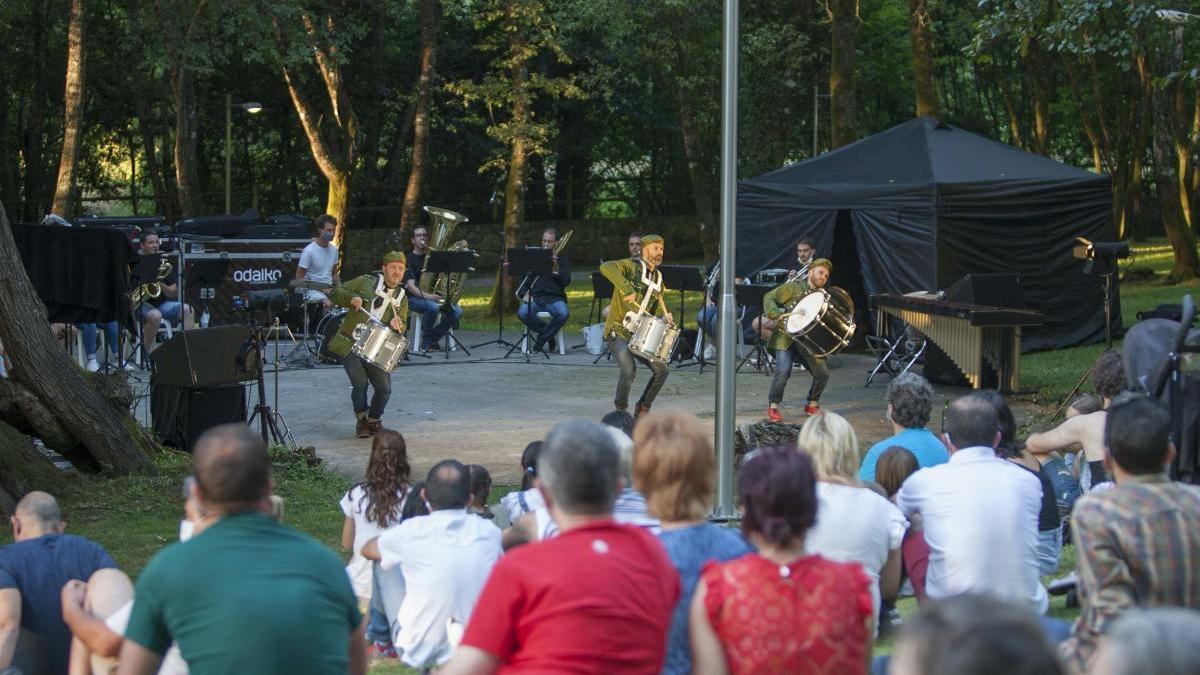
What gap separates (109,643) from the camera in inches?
A: 178

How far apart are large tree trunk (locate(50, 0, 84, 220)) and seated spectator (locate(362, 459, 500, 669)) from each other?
17091mm

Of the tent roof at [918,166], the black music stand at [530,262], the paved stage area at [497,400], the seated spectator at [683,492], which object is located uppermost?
the tent roof at [918,166]

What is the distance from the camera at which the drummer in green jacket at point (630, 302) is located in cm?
1338

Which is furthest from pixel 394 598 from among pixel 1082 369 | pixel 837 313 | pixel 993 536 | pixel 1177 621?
pixel 1082 369

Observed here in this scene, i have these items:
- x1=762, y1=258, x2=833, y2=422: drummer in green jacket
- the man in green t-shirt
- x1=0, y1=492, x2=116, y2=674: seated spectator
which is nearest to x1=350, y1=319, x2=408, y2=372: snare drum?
x1=762, y1=258, x2=833, y2=422: drummer in green jacket

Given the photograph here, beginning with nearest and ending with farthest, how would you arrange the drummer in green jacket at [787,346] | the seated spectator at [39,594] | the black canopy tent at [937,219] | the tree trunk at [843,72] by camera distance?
the seated spectator at [39,594]
the drummer in green jacket at [787,346]
the black canopy tent at [937,219]
the tree trunk at [843,72]

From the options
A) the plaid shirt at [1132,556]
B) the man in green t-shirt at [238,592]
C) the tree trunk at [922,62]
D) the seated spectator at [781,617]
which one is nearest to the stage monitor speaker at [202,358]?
the man in green t-shirt at [238,592]

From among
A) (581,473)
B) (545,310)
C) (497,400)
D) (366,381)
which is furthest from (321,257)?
(581,473)

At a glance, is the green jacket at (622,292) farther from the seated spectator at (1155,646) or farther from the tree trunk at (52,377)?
the seated spectator at (1155,646)

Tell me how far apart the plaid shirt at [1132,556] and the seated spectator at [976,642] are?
1.83m

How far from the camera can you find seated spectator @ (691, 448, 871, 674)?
3557 mm

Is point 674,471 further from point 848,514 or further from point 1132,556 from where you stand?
point 848,514

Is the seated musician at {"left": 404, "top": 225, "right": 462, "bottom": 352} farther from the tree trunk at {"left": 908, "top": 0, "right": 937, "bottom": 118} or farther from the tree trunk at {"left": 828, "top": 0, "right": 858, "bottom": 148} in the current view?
the tree trunk at {"left": 908, "top": 0, "right": 937, "bottom": 118}

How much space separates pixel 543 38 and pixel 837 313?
11133mm
